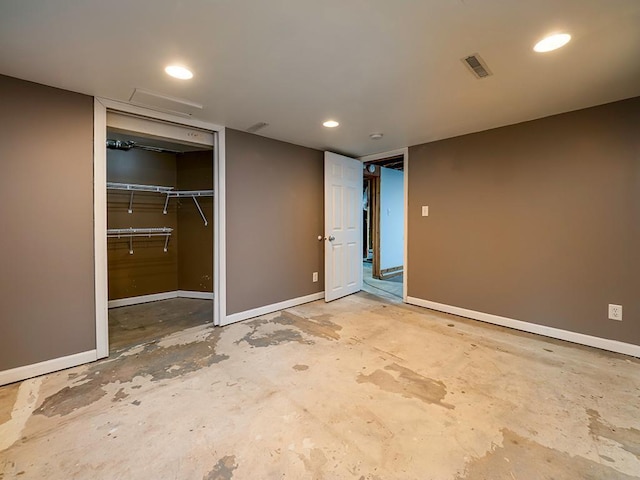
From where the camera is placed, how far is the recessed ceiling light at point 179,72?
1922 mm

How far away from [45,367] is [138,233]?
87.9 inches

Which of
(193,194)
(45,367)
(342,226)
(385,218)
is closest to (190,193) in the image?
(193,194)

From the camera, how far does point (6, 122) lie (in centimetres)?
202

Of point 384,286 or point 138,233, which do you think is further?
point 384,286

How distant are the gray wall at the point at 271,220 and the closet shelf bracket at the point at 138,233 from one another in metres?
1.66

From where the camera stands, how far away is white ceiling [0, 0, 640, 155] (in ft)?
4.62

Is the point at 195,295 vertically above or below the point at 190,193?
below

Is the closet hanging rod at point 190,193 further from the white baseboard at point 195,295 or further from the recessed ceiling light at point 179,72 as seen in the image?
the recessed ceiling light at point 179,72

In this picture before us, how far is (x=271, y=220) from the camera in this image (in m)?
3.57

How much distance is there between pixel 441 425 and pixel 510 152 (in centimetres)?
275

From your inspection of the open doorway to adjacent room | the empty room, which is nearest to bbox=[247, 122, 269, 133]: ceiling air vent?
the empty room

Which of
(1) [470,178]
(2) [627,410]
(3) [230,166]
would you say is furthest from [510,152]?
(3) [230,166]

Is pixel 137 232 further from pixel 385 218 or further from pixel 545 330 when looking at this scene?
pixel 545 330

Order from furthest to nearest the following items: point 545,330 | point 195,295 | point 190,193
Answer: point 195,295 < point 190,193 < point 545,330
